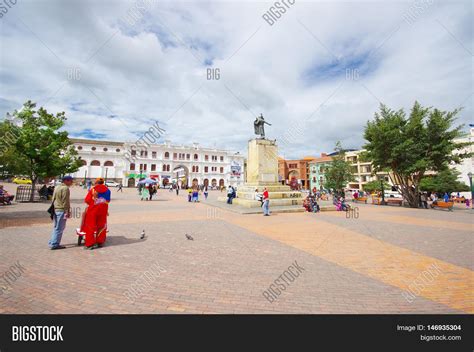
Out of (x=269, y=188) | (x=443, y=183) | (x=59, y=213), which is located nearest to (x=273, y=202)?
(x=269, y=188)

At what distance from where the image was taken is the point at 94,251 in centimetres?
557

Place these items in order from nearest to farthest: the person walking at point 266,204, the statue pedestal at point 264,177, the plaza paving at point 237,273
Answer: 1. the plaza paving at point 237,273
2. the person walking at point 266,204
3. the statue pedestal at point 264,177

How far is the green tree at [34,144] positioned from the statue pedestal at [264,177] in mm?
14425

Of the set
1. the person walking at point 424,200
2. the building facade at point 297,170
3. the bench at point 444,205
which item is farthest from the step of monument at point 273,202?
the building facade at point 297,170

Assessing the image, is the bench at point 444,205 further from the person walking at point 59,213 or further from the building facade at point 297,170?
the building facade at point 297,170

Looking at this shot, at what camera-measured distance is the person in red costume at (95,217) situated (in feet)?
18.9

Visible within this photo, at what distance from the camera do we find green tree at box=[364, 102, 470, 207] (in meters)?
18.5

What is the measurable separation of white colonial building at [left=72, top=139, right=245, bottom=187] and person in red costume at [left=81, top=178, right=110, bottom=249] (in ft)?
177

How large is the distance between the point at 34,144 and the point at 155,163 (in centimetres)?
4992

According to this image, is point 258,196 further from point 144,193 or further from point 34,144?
point 34,144

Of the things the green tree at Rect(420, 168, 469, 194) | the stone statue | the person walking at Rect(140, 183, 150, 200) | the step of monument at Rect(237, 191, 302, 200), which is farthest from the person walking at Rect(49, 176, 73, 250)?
the green tree at Rect(420, 168, 469, 194)

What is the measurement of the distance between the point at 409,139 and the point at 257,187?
13.8 meters

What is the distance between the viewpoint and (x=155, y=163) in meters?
65.0
